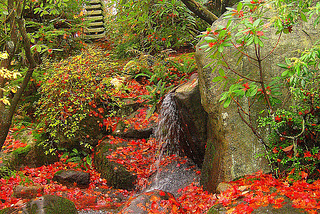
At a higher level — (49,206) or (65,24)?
(65,24)

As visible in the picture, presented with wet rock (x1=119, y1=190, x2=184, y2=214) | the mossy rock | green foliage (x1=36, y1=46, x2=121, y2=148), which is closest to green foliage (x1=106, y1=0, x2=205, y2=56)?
green foliage (x1=36, y1=46, x2=121, y2=148)

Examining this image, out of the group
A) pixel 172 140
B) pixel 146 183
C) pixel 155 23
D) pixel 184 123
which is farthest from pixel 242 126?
pixel 155 23

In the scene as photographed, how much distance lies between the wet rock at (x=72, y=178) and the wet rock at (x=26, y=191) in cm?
94

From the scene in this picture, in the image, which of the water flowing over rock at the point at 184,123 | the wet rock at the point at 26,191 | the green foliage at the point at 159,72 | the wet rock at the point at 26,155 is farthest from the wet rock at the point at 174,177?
the wet rock at the point at 26,155

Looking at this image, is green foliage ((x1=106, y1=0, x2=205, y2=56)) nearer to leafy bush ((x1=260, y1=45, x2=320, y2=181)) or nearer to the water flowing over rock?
the water flowing over rock

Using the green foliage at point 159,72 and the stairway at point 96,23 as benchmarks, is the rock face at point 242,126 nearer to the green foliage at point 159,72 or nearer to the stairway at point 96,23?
the green foliage at point 159,72

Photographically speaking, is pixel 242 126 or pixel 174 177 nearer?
pixel 242 126

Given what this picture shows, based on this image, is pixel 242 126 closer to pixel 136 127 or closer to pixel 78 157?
pixel 136 127

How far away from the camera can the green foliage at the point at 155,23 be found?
21.2ft

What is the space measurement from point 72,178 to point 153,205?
3.02 meters

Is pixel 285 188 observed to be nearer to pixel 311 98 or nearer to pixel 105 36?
pixel 311 98

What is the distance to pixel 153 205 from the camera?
3941 mm

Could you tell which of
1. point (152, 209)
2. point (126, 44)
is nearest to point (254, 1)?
point (152, 209)

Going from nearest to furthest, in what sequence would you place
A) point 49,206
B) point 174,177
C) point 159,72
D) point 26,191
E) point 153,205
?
point 49,206 → point 153,205 → point 26,191 → point 174,177 → point 159,72
